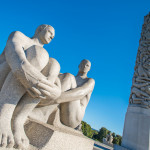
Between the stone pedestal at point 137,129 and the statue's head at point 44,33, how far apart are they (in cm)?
552

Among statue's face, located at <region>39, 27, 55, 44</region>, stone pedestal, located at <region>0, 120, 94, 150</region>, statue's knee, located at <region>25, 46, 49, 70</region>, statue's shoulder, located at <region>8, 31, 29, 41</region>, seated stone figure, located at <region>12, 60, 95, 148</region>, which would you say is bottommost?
stone pedestal, located at <region>0, 120, 94, 150</region>

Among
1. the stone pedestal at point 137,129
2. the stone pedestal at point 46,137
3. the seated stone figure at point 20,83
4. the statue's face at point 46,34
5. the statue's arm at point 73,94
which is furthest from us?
the stone pedestal at point 137,129

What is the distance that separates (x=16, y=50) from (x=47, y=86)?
1.65 feet

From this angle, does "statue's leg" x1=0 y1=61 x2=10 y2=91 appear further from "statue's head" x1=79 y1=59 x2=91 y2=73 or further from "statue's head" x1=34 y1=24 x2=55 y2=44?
"statue's head" x1=79 y1=59 x2=91 y2=73

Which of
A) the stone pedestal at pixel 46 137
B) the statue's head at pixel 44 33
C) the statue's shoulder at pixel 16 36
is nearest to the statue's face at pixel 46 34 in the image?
the statue's head at pixel 44 33

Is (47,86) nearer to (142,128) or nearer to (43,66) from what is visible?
(43,66)

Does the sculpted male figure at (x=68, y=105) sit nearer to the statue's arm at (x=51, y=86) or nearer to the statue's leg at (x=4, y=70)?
the statue's arm at (x=51, y=86)

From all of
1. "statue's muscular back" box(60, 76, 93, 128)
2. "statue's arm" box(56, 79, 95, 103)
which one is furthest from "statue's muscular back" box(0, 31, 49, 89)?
"statue's muscular back" box(60, 76, 93, 128)

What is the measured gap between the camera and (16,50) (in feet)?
4.63

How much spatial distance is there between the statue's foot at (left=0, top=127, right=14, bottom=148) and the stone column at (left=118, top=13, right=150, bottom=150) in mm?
5671

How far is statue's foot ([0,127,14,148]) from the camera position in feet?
3.66

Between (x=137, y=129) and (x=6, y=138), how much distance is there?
5.81 metres

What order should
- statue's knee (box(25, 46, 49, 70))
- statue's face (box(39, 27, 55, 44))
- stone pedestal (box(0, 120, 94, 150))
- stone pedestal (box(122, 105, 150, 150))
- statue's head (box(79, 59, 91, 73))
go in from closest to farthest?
stone pedestal (box(0, 120, 94, 150)) → statue's knee (box(25, 46, 49, 70)) → statue's face (box(39, 27, 55, 44)) → statue's head (box(79, 59, 91, 73)) → stone pedestal (box(122, 105, 150, 150))

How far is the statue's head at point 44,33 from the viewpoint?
1875 mm
